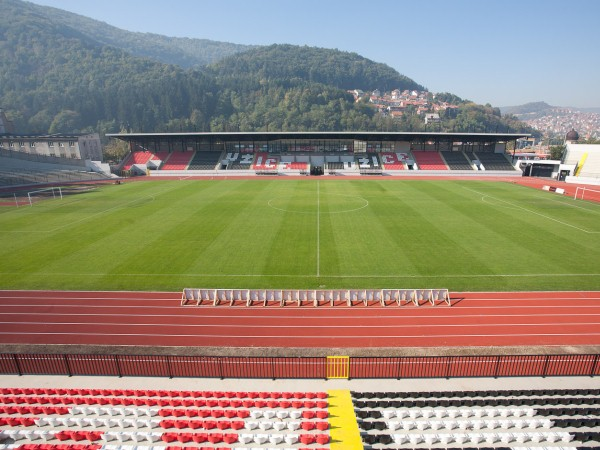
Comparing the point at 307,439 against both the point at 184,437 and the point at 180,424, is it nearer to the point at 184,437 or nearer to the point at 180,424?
the point at 184,437

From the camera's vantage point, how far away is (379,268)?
781 inches

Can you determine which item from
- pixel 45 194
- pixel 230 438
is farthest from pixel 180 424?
pixel 45 194

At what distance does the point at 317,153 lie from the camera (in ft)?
222

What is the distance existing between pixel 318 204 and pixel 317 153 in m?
33.2

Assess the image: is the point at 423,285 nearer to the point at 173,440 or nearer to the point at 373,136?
the point at 173,440

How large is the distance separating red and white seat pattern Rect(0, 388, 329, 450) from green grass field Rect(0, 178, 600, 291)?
8760 millimetres

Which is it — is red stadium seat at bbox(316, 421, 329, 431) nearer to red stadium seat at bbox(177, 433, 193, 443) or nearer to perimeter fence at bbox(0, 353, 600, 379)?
perimeter fence at bbox(0, 353, 600, 379)

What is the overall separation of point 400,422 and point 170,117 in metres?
151

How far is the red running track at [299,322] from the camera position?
13.6 metres

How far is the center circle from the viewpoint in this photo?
1334 inches

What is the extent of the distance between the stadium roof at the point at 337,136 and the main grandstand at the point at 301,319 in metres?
26.6

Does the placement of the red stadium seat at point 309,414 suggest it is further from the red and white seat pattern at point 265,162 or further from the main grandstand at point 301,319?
the red and white seat pattern at point 265,162

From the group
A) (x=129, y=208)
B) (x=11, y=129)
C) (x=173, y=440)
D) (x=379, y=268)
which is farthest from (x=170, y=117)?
(x=173, y=440)

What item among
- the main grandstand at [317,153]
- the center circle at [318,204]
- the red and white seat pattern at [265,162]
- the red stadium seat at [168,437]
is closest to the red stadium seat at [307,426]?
the red stadium seat at [168,437]
